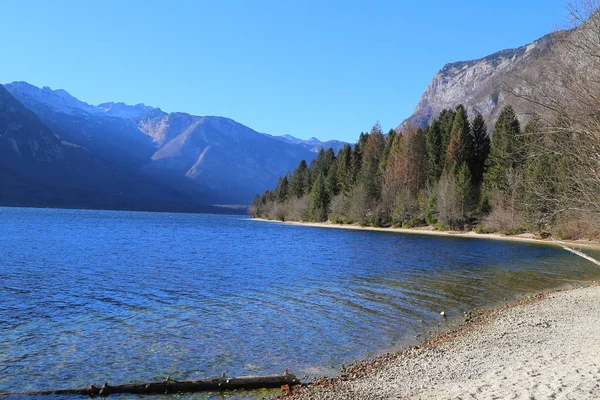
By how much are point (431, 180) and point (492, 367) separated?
8677 cm

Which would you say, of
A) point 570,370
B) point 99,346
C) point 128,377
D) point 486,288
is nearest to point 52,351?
point 99,346

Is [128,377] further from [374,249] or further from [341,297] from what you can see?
[374,249]

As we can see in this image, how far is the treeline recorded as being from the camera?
77500mm

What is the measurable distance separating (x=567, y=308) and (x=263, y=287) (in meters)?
15.4

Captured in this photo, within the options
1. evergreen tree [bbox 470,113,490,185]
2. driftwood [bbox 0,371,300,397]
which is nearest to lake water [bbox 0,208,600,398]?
driftwood [bbox 0,371,300,397]

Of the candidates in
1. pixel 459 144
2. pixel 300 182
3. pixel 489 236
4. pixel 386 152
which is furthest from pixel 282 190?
pixel 489 236

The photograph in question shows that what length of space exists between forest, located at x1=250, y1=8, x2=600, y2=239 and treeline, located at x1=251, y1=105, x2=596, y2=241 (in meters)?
0.21

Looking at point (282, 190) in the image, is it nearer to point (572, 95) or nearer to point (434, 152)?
point (434, 152)

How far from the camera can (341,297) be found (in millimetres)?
23141

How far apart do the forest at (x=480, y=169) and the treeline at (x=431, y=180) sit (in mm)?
213

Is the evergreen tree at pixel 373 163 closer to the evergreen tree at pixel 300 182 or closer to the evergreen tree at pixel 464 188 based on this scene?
the evergreen tree at pixel 464 188

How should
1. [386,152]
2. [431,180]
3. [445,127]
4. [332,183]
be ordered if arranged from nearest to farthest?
[431,180], [445,127], [386,152], [332,183]

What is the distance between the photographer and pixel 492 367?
1129cm

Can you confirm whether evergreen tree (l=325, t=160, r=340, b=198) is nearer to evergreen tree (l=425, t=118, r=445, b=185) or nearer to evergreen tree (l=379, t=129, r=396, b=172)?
evergreen tree (l=379, t=129, r=396, b=172)
